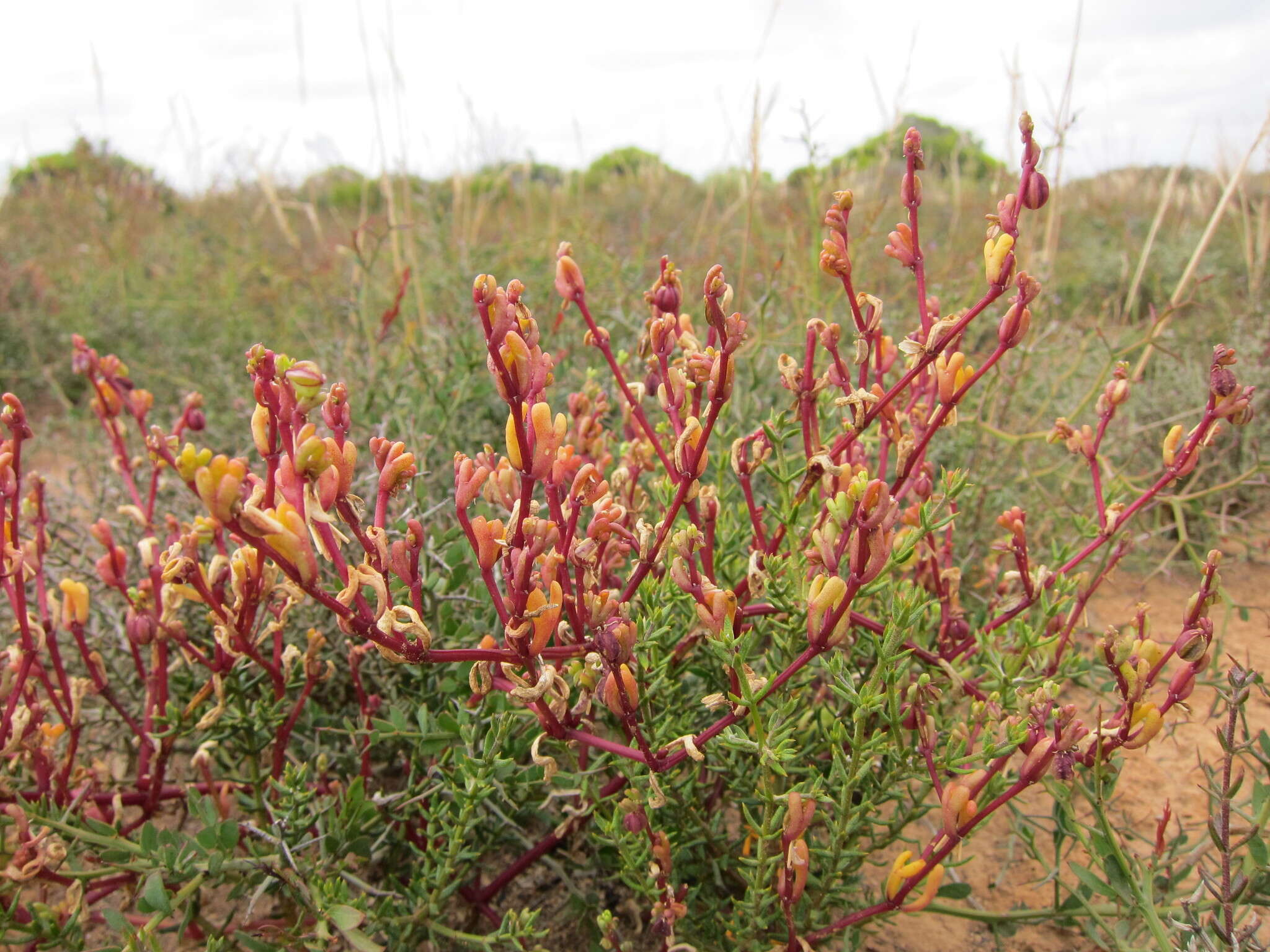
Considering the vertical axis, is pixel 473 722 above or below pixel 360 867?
above

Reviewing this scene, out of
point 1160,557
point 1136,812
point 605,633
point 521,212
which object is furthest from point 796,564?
point 521,212

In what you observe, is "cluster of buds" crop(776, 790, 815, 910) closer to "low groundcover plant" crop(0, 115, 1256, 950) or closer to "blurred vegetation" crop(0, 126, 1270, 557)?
"low groundcover plant" crop(0, 115, 1256, 950)

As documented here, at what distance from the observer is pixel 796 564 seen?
1010 mm

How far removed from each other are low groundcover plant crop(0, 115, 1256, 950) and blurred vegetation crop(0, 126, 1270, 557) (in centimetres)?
55

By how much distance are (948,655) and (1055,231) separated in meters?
2.49

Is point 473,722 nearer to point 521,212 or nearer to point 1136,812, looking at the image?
point 1136,812

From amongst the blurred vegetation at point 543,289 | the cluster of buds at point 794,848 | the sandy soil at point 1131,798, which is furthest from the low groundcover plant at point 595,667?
the blurred vegetation at point 543,289

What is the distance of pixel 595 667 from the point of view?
0.89m

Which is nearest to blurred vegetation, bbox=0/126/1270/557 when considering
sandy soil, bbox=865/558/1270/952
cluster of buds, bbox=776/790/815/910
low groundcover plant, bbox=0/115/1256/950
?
sandy soil, bbox=865/558/1270/952

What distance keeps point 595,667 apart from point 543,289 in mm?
2255

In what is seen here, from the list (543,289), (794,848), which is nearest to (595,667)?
(794,848)

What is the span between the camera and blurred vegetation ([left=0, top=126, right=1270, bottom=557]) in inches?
90.4

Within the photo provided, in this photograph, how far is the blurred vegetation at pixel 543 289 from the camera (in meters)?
2.30

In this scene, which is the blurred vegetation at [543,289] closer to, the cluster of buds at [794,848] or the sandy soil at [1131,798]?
the sandy soil at [1131,798]
